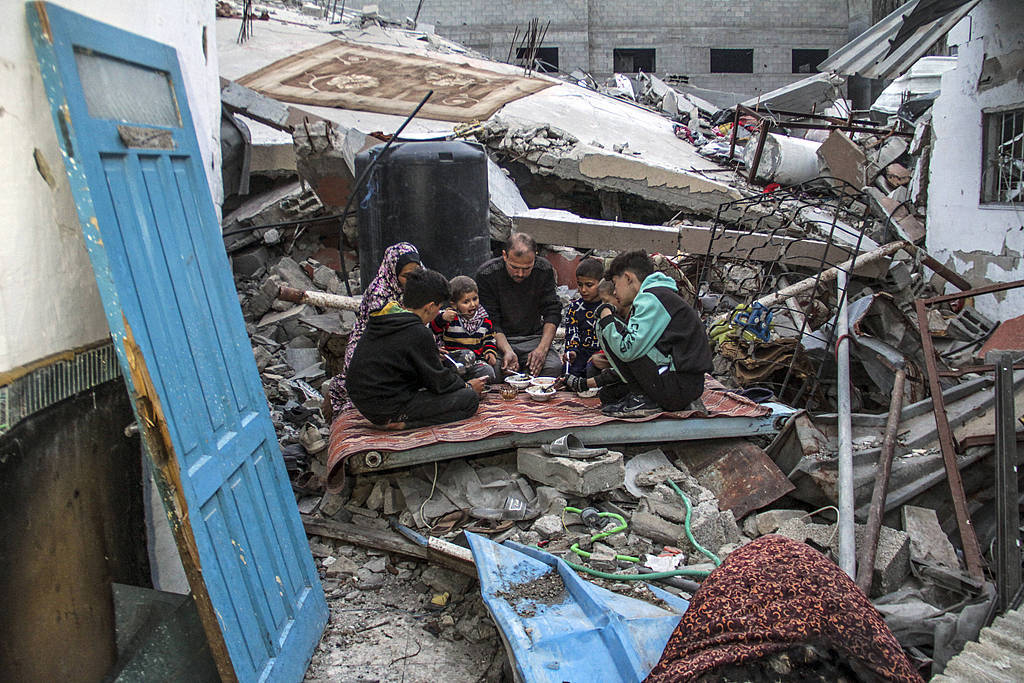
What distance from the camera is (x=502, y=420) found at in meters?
4.85

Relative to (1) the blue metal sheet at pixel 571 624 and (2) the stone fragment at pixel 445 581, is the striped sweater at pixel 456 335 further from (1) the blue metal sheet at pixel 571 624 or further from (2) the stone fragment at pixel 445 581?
(1) the blue metal sheet at pixel 571 624

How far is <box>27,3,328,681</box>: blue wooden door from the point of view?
2.40 metres

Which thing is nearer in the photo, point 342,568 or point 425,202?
point 342,568

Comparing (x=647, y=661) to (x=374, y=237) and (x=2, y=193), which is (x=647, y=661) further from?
(x=374, y=237)

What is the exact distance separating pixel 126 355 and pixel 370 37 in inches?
645

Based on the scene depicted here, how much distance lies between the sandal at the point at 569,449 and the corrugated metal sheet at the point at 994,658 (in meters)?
2.08

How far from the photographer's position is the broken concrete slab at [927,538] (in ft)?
13.2

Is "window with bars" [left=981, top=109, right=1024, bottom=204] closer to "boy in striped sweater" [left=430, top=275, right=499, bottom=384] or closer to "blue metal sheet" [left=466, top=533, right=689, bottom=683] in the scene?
"boy in striped sweater" [left=430, top=275, right=499, bottom=384]

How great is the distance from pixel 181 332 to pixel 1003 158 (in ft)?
29.0

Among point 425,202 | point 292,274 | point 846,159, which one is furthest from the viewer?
point 846,159

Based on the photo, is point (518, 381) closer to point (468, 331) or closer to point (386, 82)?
point (468, 331)

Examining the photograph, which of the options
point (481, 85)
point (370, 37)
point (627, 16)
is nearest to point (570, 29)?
point (627, 16)

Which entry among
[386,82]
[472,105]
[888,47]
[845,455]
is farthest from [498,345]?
[386,82]

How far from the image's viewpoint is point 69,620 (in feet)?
8.36
